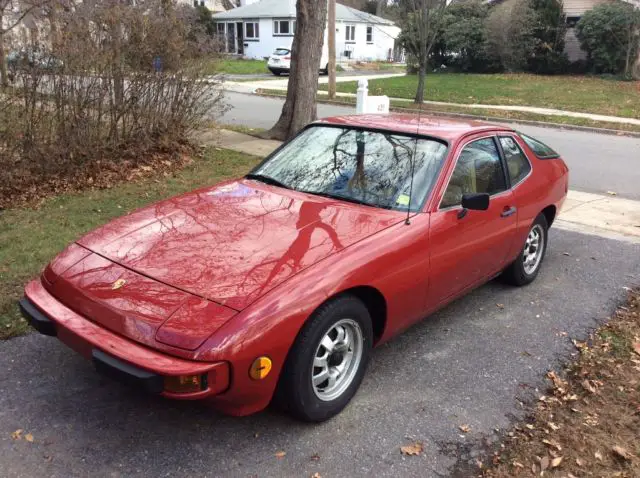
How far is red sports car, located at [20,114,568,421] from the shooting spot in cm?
263

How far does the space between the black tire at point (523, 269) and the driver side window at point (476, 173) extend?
717 millimetres

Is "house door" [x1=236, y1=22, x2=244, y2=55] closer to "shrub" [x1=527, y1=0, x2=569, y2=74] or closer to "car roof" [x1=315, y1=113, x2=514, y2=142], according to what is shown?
"shrub" [x1=527, y1=0, x2=569, y2=74]

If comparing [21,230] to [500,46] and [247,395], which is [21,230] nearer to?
[247,395]

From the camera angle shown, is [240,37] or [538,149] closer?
[538,149]

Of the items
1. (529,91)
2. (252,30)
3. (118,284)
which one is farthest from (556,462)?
(252,30)

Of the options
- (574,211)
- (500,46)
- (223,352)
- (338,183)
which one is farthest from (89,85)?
(500,46)

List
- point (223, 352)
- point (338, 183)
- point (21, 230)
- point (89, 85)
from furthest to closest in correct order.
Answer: point (89, 85) < point (21, 230) < point (338, 183) < point (223, 352)

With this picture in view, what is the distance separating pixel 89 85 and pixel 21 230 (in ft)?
7.21

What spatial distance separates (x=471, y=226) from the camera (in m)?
3.96

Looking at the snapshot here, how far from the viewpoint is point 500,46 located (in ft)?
97.9

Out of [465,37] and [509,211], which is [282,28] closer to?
[465,37]

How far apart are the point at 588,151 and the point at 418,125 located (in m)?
9.54

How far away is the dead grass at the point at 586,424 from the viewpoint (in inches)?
114

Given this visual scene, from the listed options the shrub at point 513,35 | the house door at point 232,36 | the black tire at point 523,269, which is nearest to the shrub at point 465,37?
the shrub at point 513,35
